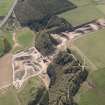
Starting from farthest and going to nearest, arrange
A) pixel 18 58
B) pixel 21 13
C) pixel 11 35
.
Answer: pixel 21 13
pixel 11 35
pixel 18 58

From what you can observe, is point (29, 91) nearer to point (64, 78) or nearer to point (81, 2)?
point (64, 78)

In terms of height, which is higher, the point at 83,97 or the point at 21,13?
the point at 21,13

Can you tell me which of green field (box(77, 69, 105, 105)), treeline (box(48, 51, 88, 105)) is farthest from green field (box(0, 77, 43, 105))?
green field (box(77, 69, 105, 105))

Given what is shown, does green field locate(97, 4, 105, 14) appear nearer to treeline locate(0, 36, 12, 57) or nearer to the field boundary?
the field boundary

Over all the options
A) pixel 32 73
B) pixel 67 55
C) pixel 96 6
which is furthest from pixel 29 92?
pixel 96 6

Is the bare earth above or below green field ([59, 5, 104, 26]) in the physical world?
above

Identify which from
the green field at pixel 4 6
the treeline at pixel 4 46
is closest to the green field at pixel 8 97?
the treeline at pixel 4 46

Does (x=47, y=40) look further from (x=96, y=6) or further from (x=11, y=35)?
(x=96, y=6)
